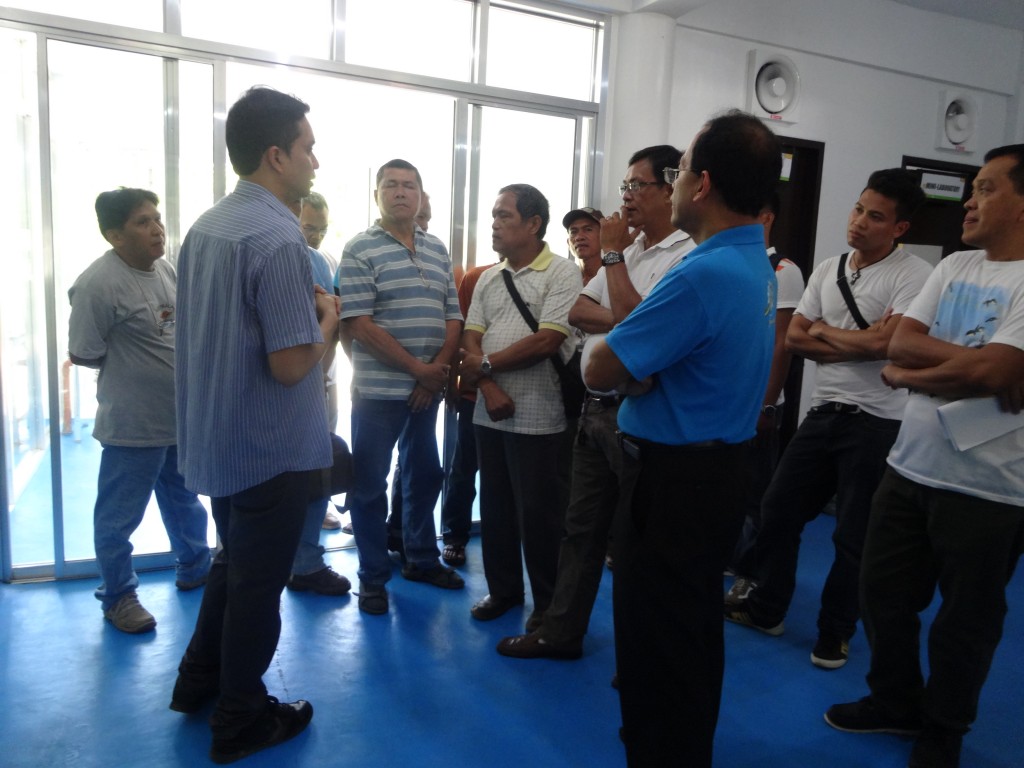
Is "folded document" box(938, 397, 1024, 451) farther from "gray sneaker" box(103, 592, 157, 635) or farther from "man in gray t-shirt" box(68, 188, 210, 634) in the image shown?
"gray sneaker" box(103, 592, 157, 635)

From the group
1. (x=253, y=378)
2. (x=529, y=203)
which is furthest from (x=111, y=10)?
(x=253, y=378)

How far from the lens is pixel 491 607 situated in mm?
3014

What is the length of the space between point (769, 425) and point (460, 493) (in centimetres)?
157

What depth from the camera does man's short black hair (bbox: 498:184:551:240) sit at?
9.56ft

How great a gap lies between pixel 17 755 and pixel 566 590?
1.69 metres

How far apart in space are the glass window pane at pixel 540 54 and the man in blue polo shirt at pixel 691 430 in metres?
2.74

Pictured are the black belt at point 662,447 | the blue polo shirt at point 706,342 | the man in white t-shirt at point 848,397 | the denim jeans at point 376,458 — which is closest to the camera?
the blue polo shirt at point 706,342

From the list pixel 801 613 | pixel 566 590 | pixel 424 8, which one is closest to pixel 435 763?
pixel 566 590

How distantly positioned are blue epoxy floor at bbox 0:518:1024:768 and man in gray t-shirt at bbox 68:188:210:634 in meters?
0.29

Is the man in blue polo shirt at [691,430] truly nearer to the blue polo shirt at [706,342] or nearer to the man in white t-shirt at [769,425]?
the blue polo shirt at [706,342]

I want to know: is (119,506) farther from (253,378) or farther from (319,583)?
(253,378)

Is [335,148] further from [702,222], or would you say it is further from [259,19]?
[702,222]

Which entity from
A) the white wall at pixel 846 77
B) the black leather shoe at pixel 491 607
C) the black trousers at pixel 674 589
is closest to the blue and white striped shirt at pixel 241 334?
the black trousers at pixel 674 589

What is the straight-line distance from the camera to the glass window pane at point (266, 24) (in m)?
3.35
